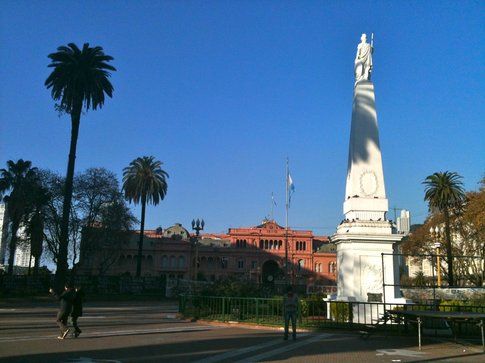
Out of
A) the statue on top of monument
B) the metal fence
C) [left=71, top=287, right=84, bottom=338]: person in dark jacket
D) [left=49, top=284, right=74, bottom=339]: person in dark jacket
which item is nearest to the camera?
[left=49, top=284, right=74, bottom=339]: person in dark jacket

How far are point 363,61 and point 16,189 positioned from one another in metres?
37.6

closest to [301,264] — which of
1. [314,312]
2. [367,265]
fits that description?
[314,312]

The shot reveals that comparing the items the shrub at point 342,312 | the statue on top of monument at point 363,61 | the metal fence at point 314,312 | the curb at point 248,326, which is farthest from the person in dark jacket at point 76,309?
the statue on top of monument at point 363,61

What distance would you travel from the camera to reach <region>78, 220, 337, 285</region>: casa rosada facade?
82812mm

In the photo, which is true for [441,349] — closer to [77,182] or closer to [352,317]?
[352,317]

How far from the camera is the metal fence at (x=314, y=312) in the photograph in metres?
14.7

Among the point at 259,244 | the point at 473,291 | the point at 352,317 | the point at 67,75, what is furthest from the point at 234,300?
the point at 259,244

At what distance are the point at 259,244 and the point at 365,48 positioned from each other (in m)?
67.2

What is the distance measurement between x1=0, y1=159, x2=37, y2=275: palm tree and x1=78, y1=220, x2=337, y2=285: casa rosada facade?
1319 inches

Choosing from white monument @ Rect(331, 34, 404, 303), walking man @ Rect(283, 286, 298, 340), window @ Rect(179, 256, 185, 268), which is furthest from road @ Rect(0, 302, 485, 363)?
window @ Rect(179, 256, 185, 268)

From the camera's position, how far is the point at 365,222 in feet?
54.4

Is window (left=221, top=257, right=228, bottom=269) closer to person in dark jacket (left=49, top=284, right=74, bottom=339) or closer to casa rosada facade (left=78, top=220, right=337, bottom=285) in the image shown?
casa rosada facade (left=78, top=220, right=337, bottom=285)

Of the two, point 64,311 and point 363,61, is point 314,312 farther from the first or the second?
point 363,61

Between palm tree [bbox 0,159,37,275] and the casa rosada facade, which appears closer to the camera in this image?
palm tree [bbox 0,159,37,275]
